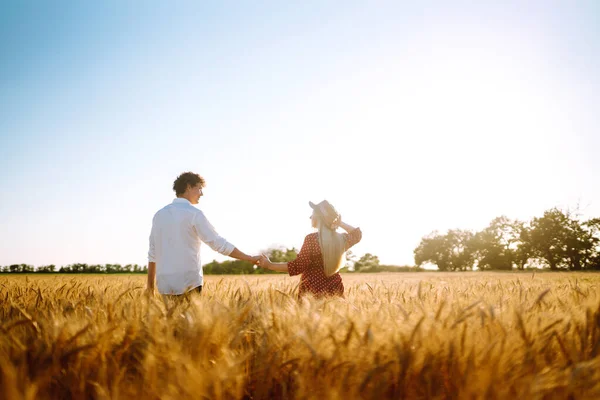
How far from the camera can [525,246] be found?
53.0 meters

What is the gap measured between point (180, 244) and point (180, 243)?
13mm

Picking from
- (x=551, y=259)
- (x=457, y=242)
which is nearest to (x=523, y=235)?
(x=551, y=259)

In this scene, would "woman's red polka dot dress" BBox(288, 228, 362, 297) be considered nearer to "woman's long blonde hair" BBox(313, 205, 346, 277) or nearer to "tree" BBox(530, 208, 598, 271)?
"woman's long blonde hair" BBox(313, 205, 346, 277)

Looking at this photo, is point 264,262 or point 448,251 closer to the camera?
point 264,262

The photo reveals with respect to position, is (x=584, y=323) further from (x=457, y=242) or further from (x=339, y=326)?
(x=457, y=242)

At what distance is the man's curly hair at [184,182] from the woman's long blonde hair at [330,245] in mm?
1864

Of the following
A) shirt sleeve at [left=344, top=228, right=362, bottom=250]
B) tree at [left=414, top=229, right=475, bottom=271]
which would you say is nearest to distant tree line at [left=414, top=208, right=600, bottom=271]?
tree at [left=414, top=229, right=475, bottom=271]

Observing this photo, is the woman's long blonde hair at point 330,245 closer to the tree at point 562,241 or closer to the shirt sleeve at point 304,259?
the shirt sleeve at point 304,259

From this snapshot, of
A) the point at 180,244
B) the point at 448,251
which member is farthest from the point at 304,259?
→ the point at 448,251

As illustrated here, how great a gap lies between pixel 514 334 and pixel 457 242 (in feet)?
240

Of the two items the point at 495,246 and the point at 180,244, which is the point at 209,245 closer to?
the point at 180,244

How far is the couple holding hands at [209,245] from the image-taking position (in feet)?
14.3

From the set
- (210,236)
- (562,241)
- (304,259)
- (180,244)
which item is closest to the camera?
(304,259)

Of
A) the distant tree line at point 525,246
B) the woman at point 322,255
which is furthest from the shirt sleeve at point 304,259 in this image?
the distant tree line at point 525,246
